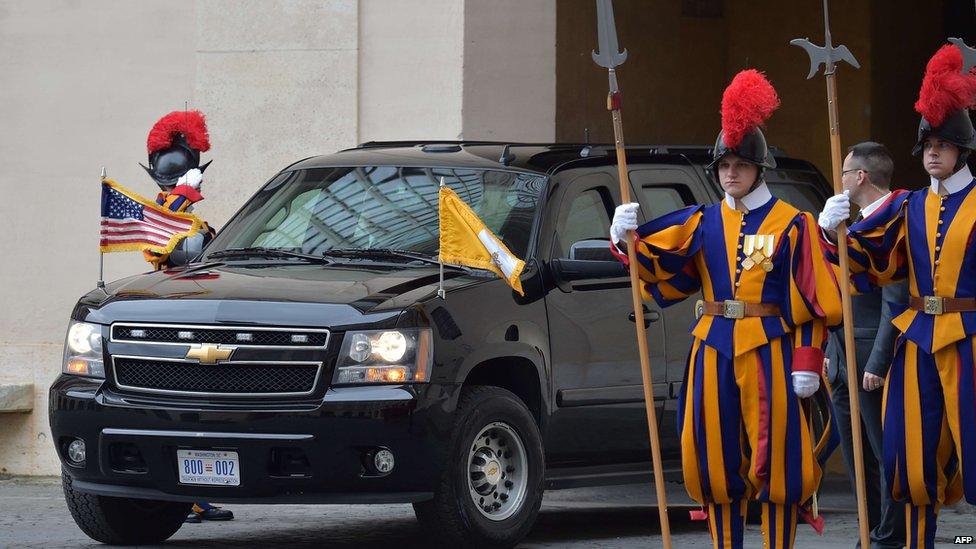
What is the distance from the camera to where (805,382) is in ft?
23.4

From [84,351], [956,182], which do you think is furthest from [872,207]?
[84,351]

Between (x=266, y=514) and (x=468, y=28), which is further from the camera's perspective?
(x=468, y=28)

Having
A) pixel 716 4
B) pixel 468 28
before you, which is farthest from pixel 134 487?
pixel 716 4

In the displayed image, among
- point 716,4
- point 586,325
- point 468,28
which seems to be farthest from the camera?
point 716,4

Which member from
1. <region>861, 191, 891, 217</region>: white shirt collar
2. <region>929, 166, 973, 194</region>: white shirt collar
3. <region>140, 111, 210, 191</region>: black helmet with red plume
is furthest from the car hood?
<region>929, 166, 973, 194</region>: white shirt collar

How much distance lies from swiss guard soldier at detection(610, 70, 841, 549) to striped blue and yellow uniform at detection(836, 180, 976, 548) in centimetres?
35

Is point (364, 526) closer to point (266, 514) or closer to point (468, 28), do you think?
point (266, 514)

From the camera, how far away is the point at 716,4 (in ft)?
54.0

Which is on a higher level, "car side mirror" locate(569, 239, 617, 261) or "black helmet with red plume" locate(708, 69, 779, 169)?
"black helmet with red plume" locate(708, 69, 779, 169)

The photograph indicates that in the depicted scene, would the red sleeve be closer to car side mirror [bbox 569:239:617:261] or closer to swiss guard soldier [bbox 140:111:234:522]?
swiss guard soldier [bbox 140:111:234:522]

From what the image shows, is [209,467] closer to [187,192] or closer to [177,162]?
[187,192]

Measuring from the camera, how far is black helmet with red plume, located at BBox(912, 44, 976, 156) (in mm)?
7305

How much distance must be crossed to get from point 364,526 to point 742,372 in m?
3.53

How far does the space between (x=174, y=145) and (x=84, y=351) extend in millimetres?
2319
